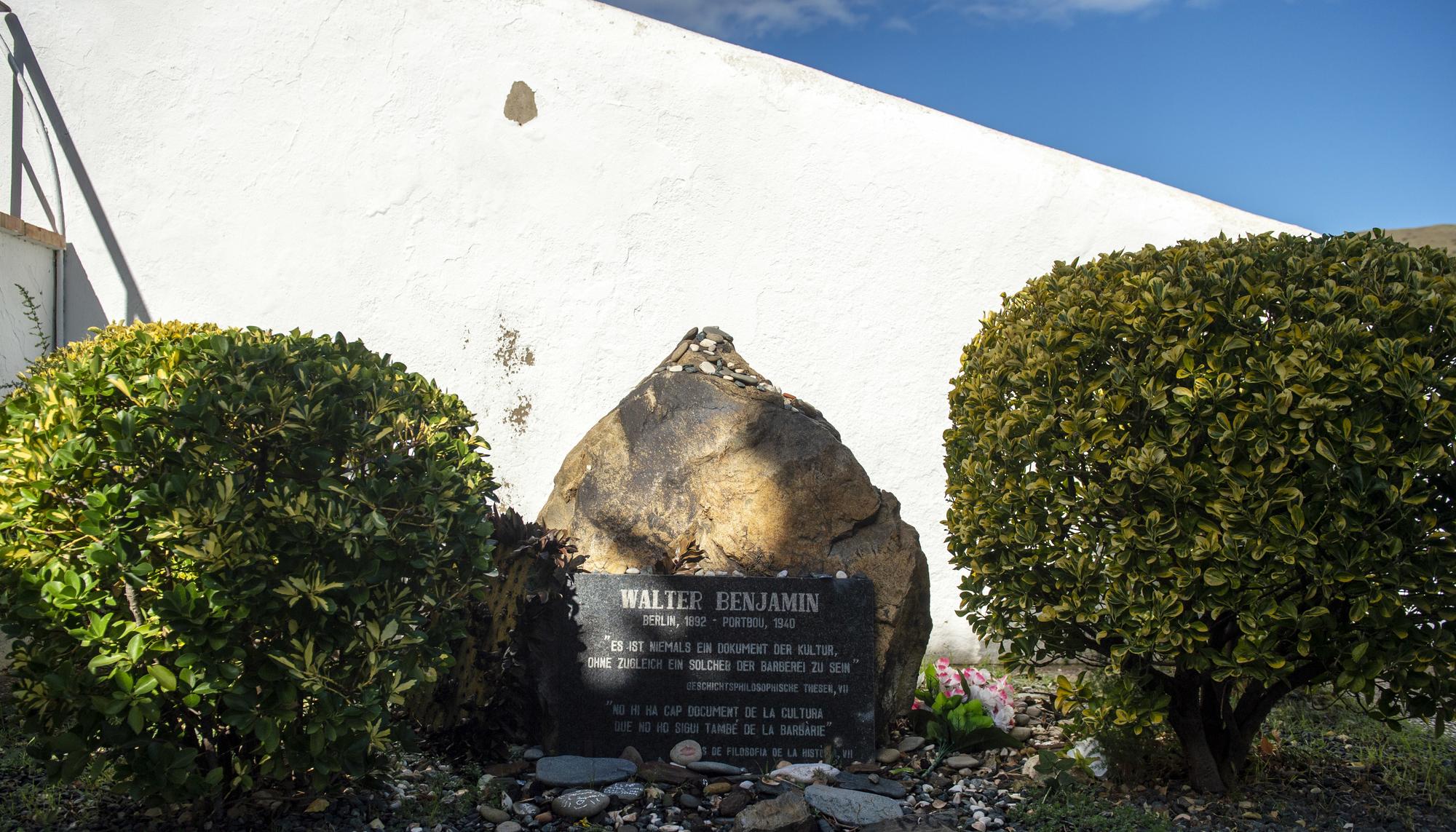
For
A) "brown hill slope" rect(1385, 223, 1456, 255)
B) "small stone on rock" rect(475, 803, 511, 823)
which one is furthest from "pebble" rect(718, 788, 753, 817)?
"brown hill slope" rect(1385, 223, 1456, 255)

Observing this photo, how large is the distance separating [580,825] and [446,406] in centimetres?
195

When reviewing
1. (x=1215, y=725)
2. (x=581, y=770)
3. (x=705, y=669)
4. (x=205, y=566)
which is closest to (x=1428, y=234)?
(x=1215, y=725)

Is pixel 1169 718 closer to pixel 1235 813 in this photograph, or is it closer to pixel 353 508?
pixel 1235 813

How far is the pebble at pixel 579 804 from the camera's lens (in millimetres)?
3852

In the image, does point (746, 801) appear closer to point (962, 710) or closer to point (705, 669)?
point (705, 669)

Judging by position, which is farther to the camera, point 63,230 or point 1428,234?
point 1428,234

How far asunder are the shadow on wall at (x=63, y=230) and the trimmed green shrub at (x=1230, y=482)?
5568 millimetres

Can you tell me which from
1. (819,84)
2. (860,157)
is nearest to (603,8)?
(819,84)

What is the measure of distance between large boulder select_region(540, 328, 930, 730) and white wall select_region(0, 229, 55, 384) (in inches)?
151

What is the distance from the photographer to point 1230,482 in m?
3.50

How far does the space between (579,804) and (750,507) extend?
1474mm

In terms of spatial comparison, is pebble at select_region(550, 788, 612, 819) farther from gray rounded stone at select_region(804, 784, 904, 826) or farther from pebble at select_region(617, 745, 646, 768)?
gray rounded stone at select_region(804, 784, 904, 826)

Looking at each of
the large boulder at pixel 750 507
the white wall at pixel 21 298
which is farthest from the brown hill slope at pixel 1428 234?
the white wall at pixel 21 298

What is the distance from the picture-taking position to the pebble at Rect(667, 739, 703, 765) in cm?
440
